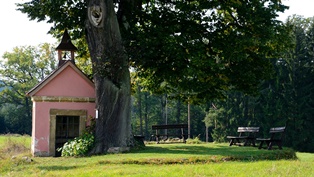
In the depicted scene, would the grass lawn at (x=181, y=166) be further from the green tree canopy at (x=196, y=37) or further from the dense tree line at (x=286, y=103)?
the dense tree line at (x=286, y=103)

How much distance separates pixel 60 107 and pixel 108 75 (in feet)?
11.5

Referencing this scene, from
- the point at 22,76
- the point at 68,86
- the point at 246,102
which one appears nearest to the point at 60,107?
the point at 68,86

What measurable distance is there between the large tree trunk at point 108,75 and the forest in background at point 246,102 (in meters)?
25.4

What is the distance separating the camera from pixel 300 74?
53.3 metres

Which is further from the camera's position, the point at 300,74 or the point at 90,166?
the point at 300,74

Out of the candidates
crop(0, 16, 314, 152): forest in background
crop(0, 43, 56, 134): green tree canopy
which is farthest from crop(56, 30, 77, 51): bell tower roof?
crop(0, 43, 56, 134): green tree canopy

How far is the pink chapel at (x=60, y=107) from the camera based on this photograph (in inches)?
784

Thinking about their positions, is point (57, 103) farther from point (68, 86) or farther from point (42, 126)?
point (42, 126)

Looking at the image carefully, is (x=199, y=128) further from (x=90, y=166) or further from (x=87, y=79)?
(x=90, y=166)

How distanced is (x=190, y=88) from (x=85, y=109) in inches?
207

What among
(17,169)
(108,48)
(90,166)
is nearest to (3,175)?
(17,169)

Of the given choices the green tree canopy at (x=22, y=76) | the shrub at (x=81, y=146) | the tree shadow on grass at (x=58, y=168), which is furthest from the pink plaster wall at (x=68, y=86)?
the green tree canopy at (x=22, y=76)

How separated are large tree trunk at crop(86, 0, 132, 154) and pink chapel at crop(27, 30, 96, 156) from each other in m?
2.04

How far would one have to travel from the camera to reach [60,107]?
66.1ft
